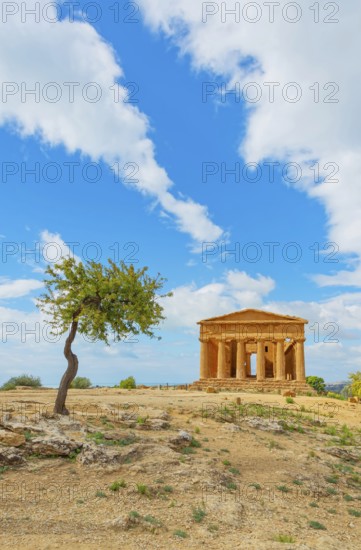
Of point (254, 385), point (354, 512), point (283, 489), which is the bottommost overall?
point (354, 512)

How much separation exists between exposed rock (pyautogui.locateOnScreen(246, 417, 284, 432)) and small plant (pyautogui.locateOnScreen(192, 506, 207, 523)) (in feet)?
34.5

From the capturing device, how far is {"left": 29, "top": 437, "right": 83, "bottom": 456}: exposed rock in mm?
14445

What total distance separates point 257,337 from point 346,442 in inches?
1208

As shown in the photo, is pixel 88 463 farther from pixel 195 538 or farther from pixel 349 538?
pixel 349 538

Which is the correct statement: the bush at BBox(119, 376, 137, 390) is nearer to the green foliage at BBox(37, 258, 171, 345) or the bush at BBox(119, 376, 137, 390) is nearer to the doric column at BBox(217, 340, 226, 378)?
the doric column at BBox(217, 340, 226, 378)

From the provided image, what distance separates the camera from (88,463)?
1401 centimetres

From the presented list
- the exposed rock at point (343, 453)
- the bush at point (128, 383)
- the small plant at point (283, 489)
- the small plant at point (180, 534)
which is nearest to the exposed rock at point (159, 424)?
the small plant at point (283, 489)

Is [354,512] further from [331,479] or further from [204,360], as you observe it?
[204,360]

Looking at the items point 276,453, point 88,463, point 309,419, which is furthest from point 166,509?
point 309,419

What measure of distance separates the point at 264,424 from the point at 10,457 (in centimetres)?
1293

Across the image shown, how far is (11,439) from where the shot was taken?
14375 millimetres

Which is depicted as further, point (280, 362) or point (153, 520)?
point (280, 362)

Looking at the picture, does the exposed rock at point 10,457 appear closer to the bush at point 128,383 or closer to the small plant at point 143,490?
the small plant at point 143,490

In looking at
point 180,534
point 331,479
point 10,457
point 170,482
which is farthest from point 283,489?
point 10,457
